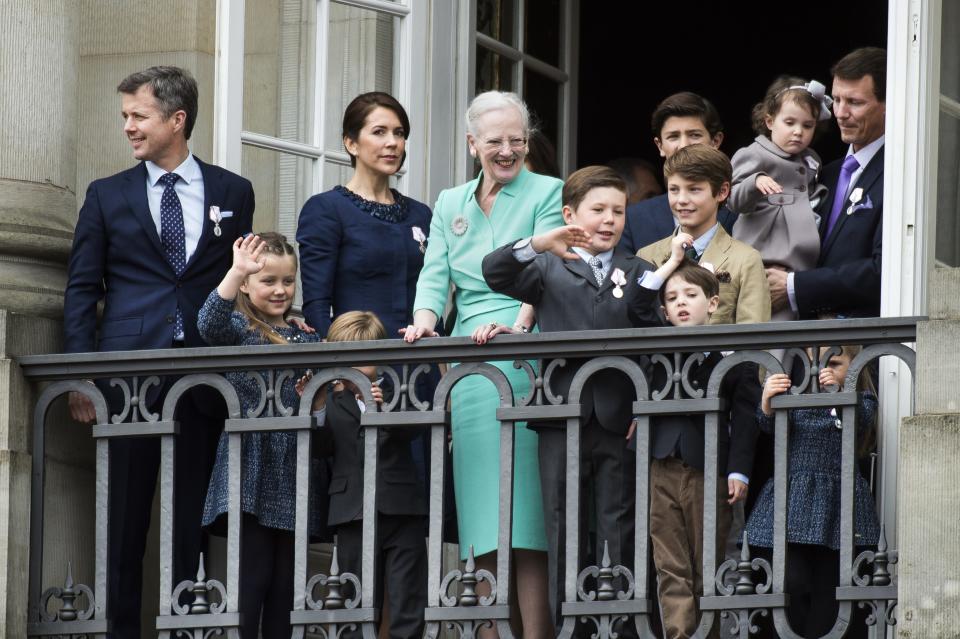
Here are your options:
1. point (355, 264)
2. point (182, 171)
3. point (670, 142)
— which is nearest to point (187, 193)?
point (182, 171)

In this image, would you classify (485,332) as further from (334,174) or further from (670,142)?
(334,174)

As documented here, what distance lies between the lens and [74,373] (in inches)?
279

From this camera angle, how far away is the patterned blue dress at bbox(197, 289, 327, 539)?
23.1ft

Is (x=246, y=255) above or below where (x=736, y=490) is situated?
above

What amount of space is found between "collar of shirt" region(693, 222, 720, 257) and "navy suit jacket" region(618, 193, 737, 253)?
11.2 inches

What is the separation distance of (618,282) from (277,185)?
2.03m

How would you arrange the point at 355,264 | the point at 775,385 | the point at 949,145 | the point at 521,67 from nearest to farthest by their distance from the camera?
the point at 775,385 → the point at 949,145 → the point at 355,264 → the point at 521,67

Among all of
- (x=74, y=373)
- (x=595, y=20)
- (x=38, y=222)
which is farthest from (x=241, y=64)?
(x=595, y=20)

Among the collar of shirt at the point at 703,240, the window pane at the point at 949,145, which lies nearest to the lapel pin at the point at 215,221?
the collar of shirt at the point at 703,240

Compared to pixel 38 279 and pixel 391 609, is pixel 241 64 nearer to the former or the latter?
pixel 38 279

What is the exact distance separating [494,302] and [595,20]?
6094mm

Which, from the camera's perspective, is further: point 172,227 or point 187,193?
point 187,193

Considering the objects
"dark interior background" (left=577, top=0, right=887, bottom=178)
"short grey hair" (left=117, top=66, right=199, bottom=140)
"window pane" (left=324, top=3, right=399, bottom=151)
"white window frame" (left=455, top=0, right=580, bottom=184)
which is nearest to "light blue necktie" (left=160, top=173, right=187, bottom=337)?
"short grey hair" (left=117, top=66, right=199, bottom=140)

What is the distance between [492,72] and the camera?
930 centimetres
